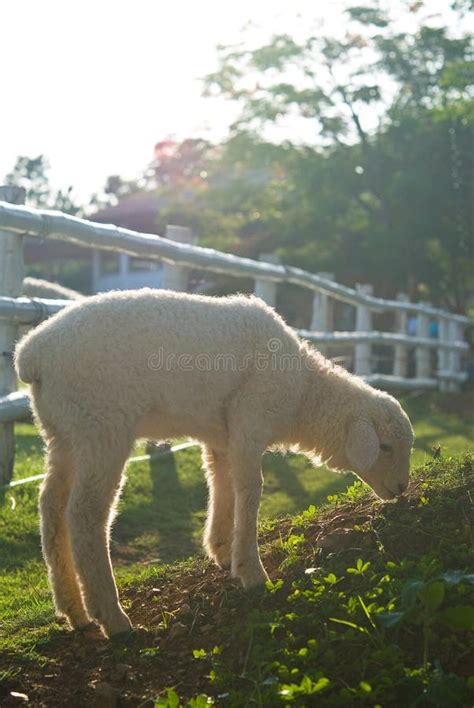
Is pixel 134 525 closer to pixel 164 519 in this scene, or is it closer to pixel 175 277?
pixel 164 519

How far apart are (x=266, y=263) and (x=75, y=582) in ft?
18.4

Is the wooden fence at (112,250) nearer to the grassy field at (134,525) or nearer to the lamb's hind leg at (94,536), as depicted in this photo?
the grassy field at (134,525)

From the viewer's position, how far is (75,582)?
3.90 metres

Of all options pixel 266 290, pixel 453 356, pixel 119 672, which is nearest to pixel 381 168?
pixel 453 356

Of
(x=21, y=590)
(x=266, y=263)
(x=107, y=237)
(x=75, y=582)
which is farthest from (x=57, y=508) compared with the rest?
(x=266, y=263)

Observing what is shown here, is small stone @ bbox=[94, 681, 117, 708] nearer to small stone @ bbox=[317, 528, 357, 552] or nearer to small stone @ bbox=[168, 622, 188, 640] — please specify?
small stone @ bbox=[168, 622, 188, 640]

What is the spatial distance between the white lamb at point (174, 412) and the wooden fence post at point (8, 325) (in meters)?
1.64

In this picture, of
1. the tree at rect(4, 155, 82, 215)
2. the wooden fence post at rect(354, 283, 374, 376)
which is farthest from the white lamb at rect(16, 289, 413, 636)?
the tree at rect(4, 155, 82, 215)

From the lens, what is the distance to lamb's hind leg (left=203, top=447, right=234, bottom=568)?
4512mm

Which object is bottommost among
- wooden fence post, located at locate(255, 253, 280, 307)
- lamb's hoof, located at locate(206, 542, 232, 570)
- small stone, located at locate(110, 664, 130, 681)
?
small stone, located at locate(110, 664, 130, 681)

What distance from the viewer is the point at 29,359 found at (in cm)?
387

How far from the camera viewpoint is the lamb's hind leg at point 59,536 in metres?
3.86

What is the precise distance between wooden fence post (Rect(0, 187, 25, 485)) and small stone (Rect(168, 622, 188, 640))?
97.8 inches

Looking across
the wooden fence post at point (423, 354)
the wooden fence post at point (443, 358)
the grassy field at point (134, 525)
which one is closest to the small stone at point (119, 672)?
the grassy field at point (134, 525)
